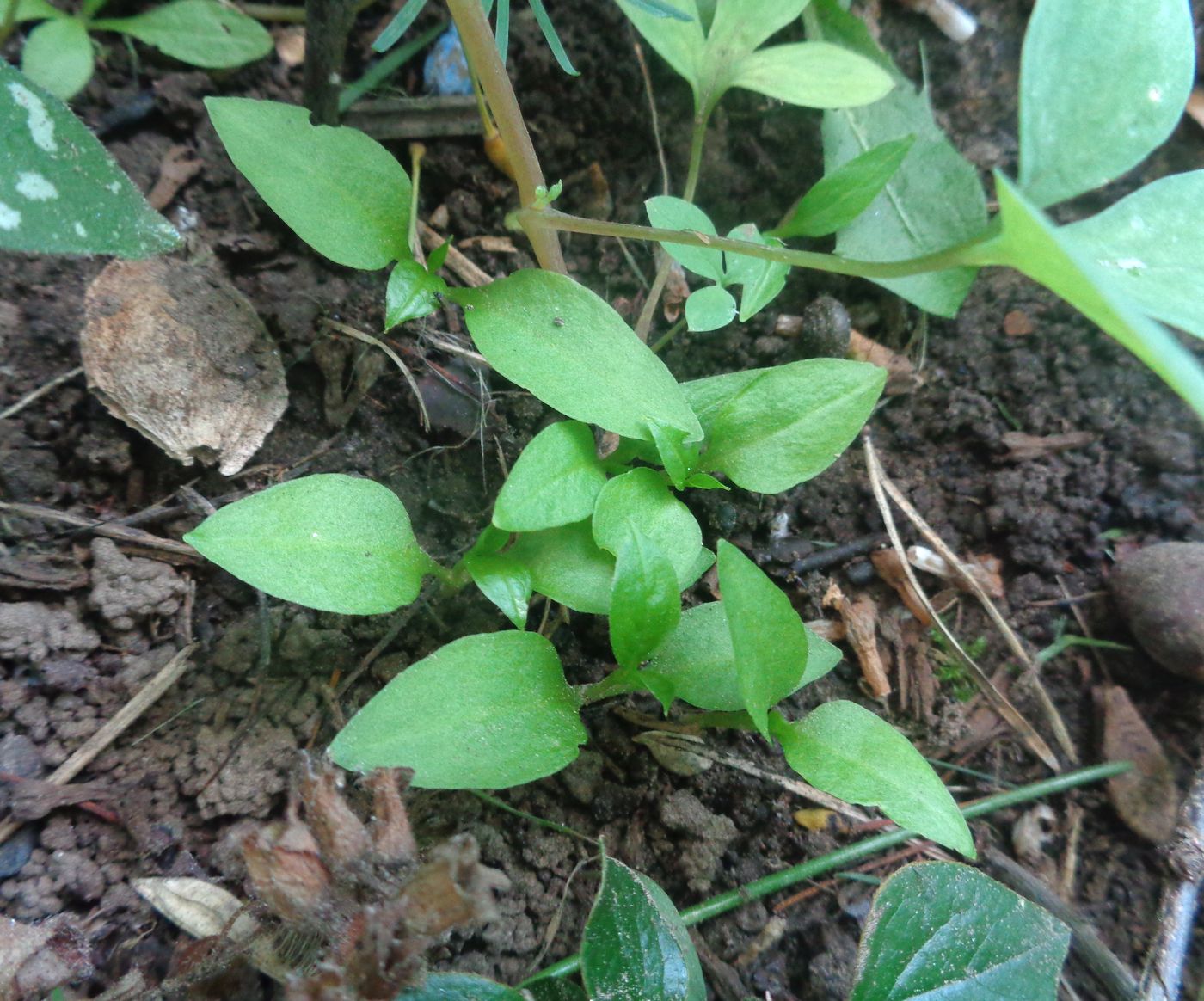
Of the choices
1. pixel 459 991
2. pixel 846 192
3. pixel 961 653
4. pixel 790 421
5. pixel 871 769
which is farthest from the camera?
pixel 961 653

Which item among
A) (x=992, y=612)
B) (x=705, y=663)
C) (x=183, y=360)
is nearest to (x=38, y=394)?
(x=183, y=360)

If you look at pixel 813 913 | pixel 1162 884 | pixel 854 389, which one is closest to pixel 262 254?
pixel 854 389

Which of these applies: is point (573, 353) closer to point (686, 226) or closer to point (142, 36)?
point (686, 226)

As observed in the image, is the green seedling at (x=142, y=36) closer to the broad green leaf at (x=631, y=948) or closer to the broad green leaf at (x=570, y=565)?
the broad green leaf at (x=570, y=565)

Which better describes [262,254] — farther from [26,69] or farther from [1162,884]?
[1162,884]

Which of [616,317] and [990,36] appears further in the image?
[990,36]

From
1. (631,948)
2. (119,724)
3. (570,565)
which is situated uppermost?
(570,565)
